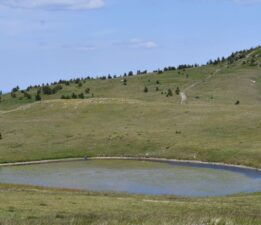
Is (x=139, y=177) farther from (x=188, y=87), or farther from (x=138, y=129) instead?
(x=188, y=87)

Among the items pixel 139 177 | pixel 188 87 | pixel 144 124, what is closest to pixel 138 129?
pixel 144 124

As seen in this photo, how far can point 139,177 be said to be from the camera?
57.1 m

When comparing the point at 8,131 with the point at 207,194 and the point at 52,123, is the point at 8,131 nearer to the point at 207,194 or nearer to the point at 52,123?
the point at 52,123

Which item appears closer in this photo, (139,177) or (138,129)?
(139,177)

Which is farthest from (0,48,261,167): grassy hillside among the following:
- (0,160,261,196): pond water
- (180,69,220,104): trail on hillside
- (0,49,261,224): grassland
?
(0,160,261,196): pond water

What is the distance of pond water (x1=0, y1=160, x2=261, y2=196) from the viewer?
5050 cm

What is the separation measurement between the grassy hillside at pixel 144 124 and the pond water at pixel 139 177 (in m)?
4.10

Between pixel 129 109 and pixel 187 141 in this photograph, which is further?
pixel 129 109

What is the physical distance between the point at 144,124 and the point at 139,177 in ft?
101

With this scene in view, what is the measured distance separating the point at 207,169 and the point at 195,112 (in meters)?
28.5

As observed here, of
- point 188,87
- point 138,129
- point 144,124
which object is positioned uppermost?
point 188,87

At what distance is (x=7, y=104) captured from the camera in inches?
4867

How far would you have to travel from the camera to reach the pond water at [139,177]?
50500 mm

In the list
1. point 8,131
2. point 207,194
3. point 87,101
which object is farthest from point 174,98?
point 207,194
